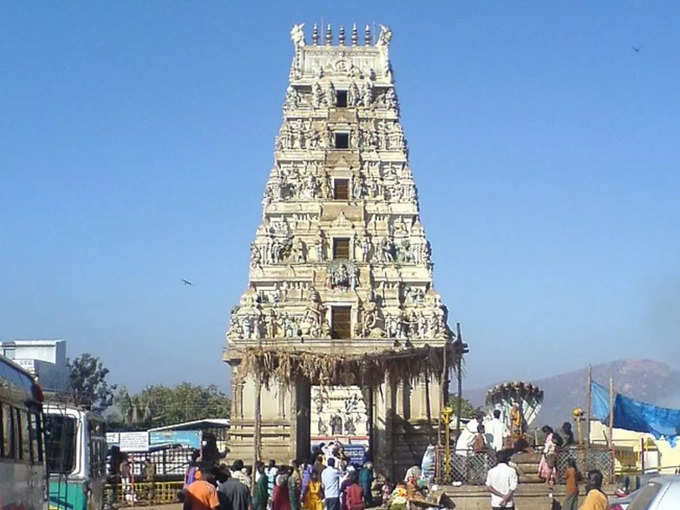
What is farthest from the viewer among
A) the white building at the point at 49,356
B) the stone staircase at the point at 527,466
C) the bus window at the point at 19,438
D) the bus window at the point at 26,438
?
the white building at the point at 49,356

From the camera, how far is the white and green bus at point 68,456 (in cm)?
1591

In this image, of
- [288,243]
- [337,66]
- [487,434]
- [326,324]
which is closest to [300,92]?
[337,66]

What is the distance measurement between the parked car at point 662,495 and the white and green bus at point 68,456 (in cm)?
928

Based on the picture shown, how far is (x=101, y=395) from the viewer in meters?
72.4

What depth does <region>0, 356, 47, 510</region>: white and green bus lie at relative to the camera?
1070cm

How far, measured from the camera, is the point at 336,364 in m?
29.0

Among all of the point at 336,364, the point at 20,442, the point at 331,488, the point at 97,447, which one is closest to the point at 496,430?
the point at 331,488

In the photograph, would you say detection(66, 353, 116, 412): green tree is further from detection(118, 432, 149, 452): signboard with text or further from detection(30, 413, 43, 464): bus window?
detection(30, 413, 43, 464): bus window

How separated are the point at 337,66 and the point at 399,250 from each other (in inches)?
367

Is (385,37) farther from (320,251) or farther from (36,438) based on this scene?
(36,438)

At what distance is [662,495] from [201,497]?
5.48m

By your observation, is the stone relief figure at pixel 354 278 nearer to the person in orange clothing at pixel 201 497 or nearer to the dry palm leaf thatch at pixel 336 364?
the dry palm leaf thatch at pixel 336 364

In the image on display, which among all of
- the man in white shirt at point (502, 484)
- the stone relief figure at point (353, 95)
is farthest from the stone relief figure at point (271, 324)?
the man in white shirt at point (502, 484)

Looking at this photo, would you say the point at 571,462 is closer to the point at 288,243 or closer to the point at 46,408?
the point at 46,408
